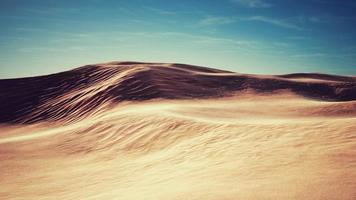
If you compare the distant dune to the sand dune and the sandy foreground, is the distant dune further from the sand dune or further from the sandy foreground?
the sandy foreground

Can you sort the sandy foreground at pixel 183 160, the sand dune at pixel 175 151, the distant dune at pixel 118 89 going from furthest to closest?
1. the distant dune at pixel 118 89
2. the sand dune at pixel 175 151
3. the sandy foreground at pixel 183 160

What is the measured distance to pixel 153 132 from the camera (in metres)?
12.7

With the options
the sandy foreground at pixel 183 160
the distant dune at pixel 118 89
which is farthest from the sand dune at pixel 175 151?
the distant dune at pixel 118 89

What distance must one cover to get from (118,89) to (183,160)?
15984mm

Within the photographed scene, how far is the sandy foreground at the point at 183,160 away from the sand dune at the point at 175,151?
1.0 inches

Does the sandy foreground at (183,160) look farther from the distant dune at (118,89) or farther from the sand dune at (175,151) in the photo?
the distant dune at (118,89)

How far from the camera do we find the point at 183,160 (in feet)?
28.8

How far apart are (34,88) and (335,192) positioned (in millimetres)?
32717

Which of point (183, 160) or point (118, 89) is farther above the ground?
point (118, 89)

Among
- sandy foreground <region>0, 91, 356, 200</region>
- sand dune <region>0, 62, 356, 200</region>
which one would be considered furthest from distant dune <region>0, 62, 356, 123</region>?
sandy foreground <region>0, 91, 356, 200</region>

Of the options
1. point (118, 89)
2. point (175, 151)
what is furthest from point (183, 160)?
point (118, 89)

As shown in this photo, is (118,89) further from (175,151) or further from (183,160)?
(183,160)

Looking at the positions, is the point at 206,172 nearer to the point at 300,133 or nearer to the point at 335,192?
the point at 335,192

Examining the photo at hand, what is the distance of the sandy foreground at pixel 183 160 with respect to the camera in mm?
5428
